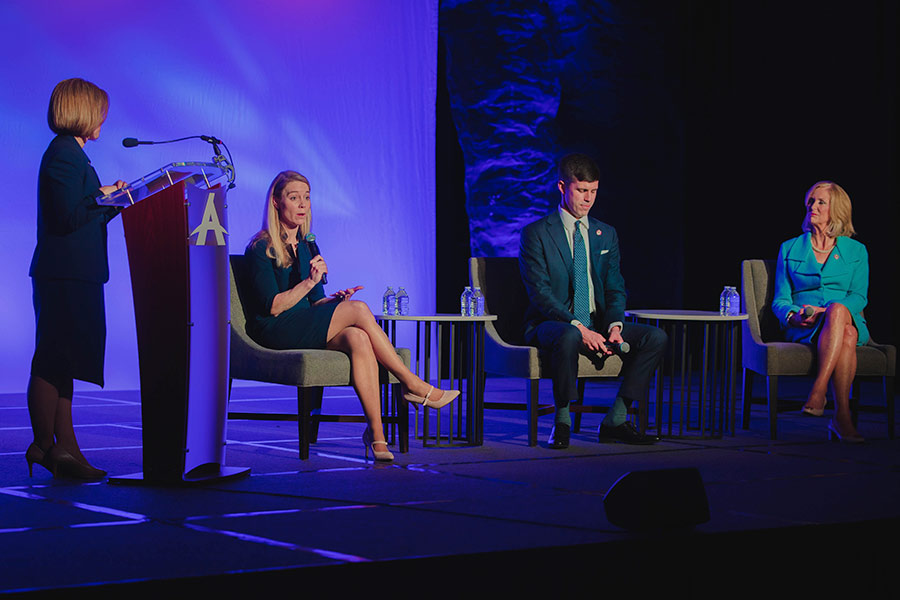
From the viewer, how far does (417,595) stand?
211 centimetres

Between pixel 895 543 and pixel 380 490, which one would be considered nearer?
pixel 895 543

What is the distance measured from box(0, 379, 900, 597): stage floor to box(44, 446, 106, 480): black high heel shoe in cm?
6

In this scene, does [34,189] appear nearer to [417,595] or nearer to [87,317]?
[87,317]

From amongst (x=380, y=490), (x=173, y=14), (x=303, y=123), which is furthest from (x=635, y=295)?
(x=380, y=490)

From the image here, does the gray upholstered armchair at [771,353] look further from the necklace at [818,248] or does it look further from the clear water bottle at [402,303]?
the clear water bottle at [402,303]

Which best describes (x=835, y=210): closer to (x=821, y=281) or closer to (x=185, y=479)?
(x=821, y=281)

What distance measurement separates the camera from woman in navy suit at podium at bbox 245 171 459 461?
3807 mm

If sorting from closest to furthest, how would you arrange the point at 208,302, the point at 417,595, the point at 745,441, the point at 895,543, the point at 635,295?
the point at 417,595
the point at 895,543
the point at 208,302
the point at 745,441
the point at 635,295

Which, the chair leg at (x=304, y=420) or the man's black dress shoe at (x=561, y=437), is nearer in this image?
the chair leg at (x=304, y=420)

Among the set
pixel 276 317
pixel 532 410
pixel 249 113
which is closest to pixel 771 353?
pixel 532 410

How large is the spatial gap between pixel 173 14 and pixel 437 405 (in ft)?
11.1

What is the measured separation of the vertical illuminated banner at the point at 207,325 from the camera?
3119 mm

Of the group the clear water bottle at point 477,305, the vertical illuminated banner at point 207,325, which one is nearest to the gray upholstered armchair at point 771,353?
the clear water bottle at point 477,305

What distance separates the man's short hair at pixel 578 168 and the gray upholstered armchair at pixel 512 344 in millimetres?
519
